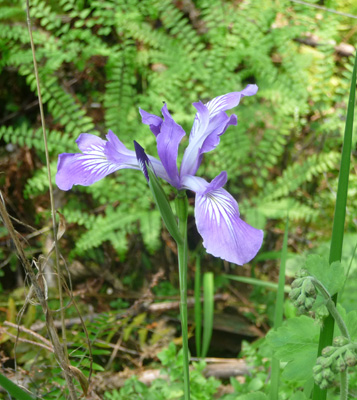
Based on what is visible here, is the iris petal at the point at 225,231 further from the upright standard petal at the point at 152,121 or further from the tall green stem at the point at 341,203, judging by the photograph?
the upright standard petal at the point at 152,121

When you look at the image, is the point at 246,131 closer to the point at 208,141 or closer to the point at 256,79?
the point at 256,79

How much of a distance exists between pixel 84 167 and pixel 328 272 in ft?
→ 2.30

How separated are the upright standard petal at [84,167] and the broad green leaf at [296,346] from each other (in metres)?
0.63

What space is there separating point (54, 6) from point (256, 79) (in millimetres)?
1746

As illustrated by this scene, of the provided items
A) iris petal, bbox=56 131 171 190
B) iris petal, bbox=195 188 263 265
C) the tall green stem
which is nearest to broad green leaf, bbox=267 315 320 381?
the tall green stem

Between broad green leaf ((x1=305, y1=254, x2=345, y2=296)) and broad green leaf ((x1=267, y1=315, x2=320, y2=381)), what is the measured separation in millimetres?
208

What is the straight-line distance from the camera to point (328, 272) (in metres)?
1.10

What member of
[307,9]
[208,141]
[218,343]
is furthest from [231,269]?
[208,141]

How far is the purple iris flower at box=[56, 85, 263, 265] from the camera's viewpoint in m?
1.02

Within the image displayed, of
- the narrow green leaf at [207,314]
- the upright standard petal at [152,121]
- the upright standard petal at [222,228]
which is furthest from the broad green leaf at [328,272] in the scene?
the narrow green leaf at [207,314]

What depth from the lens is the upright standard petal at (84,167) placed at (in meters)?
1.24

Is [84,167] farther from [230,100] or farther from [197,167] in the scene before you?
[230,100]

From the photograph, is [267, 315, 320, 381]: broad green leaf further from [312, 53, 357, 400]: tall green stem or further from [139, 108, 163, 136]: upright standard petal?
[139, 108, 163, 136]: upright standard petal

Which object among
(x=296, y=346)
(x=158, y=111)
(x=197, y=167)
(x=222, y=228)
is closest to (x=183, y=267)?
(x=222, y=228)
